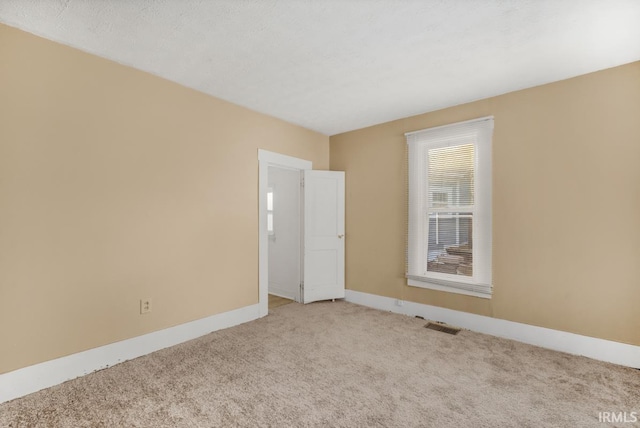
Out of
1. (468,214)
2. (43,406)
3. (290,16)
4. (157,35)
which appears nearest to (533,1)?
(290,16)

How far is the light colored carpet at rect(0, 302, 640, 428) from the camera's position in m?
1.89

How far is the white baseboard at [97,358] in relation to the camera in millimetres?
2104

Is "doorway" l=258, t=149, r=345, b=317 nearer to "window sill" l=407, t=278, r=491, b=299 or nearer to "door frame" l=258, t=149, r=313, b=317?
"door frame" l=258, t=149, r=313, b=317

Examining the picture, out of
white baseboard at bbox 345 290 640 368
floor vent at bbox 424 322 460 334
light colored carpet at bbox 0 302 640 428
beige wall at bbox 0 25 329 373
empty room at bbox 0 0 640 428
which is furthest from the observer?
floor vent at bbox 424 322 460 334

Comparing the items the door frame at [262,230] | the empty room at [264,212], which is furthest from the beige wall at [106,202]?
the door frame at [262,230]

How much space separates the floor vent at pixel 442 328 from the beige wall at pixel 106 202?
228 centimetres

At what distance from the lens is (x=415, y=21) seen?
207 cm

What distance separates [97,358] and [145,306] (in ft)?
1.67

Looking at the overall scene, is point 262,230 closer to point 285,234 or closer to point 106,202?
point 285,234

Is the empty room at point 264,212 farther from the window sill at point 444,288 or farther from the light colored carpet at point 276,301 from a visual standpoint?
the light colored carpet at point 276,301

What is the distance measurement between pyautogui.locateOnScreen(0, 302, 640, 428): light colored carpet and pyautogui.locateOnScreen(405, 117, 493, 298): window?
78 centimetres

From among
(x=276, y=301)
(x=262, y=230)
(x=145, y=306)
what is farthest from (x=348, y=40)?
(x=276, y=301)

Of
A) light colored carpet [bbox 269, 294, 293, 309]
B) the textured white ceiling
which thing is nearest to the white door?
light colored carpet [bbox 269, 294, 293, 309]

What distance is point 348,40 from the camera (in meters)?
2.28
